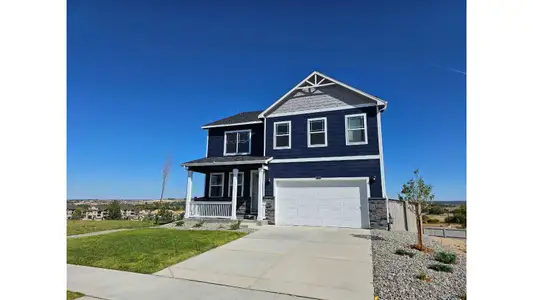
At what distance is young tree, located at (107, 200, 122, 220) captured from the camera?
14.4 meters

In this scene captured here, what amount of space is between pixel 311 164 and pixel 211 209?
5173mm

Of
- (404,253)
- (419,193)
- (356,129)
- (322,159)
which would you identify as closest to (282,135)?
(322,159)

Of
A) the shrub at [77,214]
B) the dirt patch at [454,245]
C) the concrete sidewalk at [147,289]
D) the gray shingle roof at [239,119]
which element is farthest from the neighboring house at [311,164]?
the concrete sidewalk at [147,289]

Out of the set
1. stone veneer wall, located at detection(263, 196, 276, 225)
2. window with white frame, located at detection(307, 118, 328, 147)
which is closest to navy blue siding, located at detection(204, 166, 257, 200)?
stone veneer wall, located at detection(263, 196, 276, 225)

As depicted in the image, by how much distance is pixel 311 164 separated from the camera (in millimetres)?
11531

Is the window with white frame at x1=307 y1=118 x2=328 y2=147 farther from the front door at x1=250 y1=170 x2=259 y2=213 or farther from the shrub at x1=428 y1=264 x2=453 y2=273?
the shrub at x1=428 y1=264 x2=453 y2=273

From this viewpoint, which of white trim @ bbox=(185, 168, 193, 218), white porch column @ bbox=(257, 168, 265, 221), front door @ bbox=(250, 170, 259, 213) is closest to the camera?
white porch column @ bbox=(257, 168, 265, 221)

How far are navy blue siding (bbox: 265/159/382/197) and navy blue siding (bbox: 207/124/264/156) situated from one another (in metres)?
1.56

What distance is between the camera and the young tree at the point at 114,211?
566 inches

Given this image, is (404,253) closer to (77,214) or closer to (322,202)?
(322,202)
